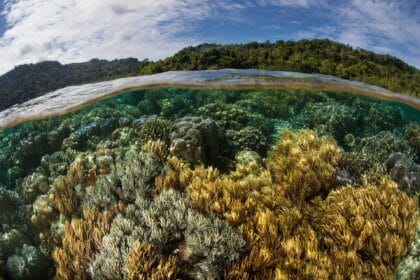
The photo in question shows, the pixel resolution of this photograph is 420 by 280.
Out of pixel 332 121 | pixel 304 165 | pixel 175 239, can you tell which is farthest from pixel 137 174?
pixel 332 121

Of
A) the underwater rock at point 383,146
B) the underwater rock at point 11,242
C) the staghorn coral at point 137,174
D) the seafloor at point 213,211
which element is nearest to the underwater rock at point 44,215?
the seafloor at point 213,211

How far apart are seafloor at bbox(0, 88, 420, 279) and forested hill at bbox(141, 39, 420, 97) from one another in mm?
9658

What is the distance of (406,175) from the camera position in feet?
23.0

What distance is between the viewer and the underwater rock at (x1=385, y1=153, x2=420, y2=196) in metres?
6.73

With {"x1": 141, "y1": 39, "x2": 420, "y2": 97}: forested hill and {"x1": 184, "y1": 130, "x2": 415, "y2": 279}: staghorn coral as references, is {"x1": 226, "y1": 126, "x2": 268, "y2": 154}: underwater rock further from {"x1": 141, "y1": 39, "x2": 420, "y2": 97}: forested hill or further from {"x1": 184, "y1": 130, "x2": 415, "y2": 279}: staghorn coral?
{"x1": 141, "y1": 39, "x2": 420, "y2": 97}: forested hill

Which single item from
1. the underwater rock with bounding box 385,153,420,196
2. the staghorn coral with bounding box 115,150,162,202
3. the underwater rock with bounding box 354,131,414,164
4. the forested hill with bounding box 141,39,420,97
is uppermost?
the staghorn coral with bounding box 115,150,162,202

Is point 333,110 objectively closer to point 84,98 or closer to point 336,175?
point 336,175

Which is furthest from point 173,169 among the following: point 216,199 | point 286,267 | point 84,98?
point 84,98

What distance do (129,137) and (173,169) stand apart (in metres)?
3.33

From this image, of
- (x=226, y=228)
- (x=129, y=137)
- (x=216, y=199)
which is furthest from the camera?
(x=129, y=137)

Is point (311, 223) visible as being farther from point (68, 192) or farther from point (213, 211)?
point (68, 192)

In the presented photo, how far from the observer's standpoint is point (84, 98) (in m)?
18.7

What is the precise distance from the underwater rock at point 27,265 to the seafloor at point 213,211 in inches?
0.8

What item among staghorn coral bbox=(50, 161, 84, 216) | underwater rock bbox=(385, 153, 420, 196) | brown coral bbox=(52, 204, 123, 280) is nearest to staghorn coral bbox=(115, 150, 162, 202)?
brown coral bbox=(52, 204, 123, 280)
